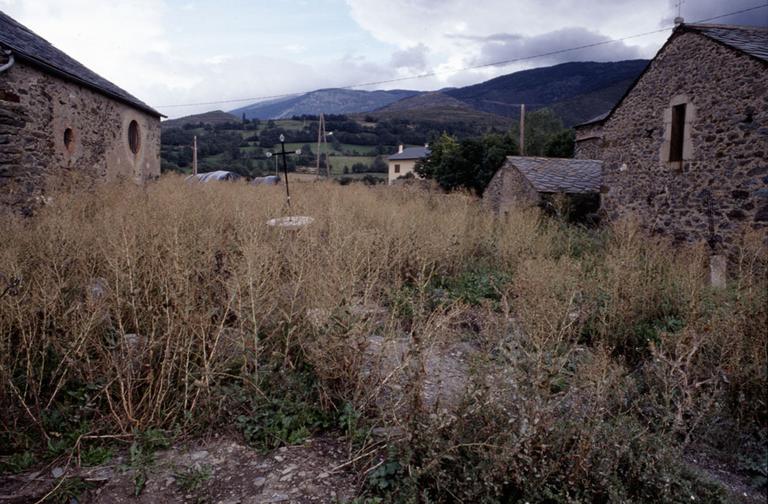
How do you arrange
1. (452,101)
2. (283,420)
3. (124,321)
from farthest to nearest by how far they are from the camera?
1. (452,101)
2. (124,321)
3. (283,420)

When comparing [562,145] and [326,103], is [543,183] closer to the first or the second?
[562,145]

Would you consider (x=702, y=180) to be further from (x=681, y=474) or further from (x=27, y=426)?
(x=27, y=426)

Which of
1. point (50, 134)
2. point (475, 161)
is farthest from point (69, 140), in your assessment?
point (475, 161)


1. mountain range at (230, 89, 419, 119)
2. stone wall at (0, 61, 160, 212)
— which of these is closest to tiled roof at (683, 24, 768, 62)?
stone wall at (0, 61, 160, 212)

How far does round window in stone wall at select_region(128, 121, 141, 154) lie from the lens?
13.8m

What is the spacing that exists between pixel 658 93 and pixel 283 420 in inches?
401

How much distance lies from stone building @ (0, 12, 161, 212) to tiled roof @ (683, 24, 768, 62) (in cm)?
1200

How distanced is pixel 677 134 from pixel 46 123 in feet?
40.8

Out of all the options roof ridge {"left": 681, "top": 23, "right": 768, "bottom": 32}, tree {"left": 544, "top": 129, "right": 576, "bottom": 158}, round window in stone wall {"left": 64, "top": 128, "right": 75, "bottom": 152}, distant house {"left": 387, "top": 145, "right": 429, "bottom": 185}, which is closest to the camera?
roof ridge {"left": 681, "top": 23, "right": 768, "bottom": 32}

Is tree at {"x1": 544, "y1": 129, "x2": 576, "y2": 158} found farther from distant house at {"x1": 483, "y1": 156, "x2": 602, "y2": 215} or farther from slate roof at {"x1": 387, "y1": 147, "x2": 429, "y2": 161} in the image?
slate roof at {"x1": 387, "y1": 147, "x2": 429, "y2": 161}

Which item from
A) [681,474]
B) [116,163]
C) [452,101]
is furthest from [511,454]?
[452,101]

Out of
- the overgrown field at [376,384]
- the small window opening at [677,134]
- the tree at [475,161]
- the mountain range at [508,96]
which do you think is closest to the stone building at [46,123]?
the overgrown field at [376,384]

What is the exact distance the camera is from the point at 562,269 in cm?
536

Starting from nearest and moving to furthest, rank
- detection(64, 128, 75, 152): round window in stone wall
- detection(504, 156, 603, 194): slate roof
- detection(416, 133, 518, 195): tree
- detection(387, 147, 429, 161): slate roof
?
1. detection(64, 128, 75, 152): round window in stone wall
2. detection(504, 156, 603, 194): slate roof
3. detection(416, 133, 518, 195): tree
4. detection(387, 147, 429, 161): slate roof
